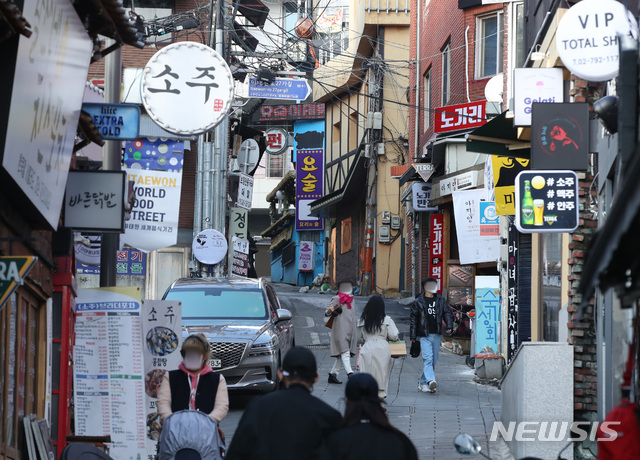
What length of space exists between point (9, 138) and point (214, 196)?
20.3m

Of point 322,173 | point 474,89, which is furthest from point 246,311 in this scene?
point 322,173

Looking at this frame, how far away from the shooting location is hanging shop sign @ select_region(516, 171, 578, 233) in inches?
489

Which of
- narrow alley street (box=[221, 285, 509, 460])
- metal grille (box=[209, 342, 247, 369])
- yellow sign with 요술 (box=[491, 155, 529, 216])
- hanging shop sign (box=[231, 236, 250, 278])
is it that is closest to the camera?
narrow alley street (box=[221, 285, 509, 460])

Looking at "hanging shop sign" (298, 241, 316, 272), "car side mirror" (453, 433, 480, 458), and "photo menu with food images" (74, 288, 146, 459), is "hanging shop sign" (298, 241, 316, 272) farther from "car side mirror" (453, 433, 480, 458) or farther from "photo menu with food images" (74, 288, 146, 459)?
"car side mirror" (453, 433, 480, 458)

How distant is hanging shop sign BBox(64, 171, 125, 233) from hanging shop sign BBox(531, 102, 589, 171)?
522 centimetres

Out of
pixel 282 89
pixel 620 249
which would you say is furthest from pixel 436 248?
pixel 620 249

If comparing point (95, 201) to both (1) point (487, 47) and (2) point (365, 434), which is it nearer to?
(2) point (365, 434)

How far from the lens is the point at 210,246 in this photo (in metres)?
25.6

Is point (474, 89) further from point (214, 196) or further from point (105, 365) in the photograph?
point (105, 365)

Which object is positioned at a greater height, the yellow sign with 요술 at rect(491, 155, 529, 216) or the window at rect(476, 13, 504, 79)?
the window at rect(476, 13, 504, 79)

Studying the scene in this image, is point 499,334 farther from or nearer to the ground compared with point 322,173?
nearer to the ground

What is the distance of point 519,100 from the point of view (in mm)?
14609

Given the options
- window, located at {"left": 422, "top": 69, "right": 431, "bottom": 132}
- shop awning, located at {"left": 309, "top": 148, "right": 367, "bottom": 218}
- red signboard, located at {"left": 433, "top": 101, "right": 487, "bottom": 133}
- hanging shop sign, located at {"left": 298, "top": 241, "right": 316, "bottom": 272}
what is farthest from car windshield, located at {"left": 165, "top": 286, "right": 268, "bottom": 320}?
hanging shop sign, located at {"left": 298, "top": 241, "right": 316, "bottom": 272}

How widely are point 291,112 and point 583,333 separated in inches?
1500
